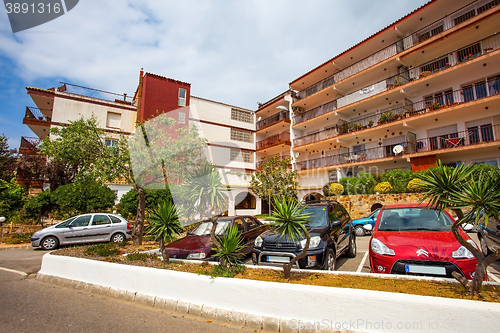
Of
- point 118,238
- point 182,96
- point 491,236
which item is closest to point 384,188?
point 491,236

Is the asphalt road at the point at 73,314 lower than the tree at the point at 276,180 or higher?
lower

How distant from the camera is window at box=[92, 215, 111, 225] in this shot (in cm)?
1180

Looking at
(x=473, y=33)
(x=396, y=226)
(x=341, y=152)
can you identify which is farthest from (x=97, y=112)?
(x=473, y=33)

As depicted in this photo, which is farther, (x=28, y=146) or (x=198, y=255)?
(x=28, y=146)

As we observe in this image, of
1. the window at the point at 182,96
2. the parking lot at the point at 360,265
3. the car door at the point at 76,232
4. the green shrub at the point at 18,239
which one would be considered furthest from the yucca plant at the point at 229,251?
the window at the point at 182,96

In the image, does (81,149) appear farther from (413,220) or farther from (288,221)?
(413,220)

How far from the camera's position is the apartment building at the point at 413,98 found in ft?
53.3

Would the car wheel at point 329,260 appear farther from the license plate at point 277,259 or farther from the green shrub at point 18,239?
the green shrub at point 18,239

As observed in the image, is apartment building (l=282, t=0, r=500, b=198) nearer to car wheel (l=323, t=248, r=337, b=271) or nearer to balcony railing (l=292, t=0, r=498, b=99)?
balcony railing (l=292, t=0, r=498, b=99)

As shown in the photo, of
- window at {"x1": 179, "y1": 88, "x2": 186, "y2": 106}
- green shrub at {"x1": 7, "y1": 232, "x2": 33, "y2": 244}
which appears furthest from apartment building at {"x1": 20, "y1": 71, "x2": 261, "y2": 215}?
green shrub at {"x1": 7, "y1": 232, "x2": 33, "y2": 244}

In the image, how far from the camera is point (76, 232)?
37.3 ft

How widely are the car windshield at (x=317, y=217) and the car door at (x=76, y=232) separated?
1028 cm

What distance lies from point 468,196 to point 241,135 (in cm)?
2907

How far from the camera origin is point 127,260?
22.1 feet
